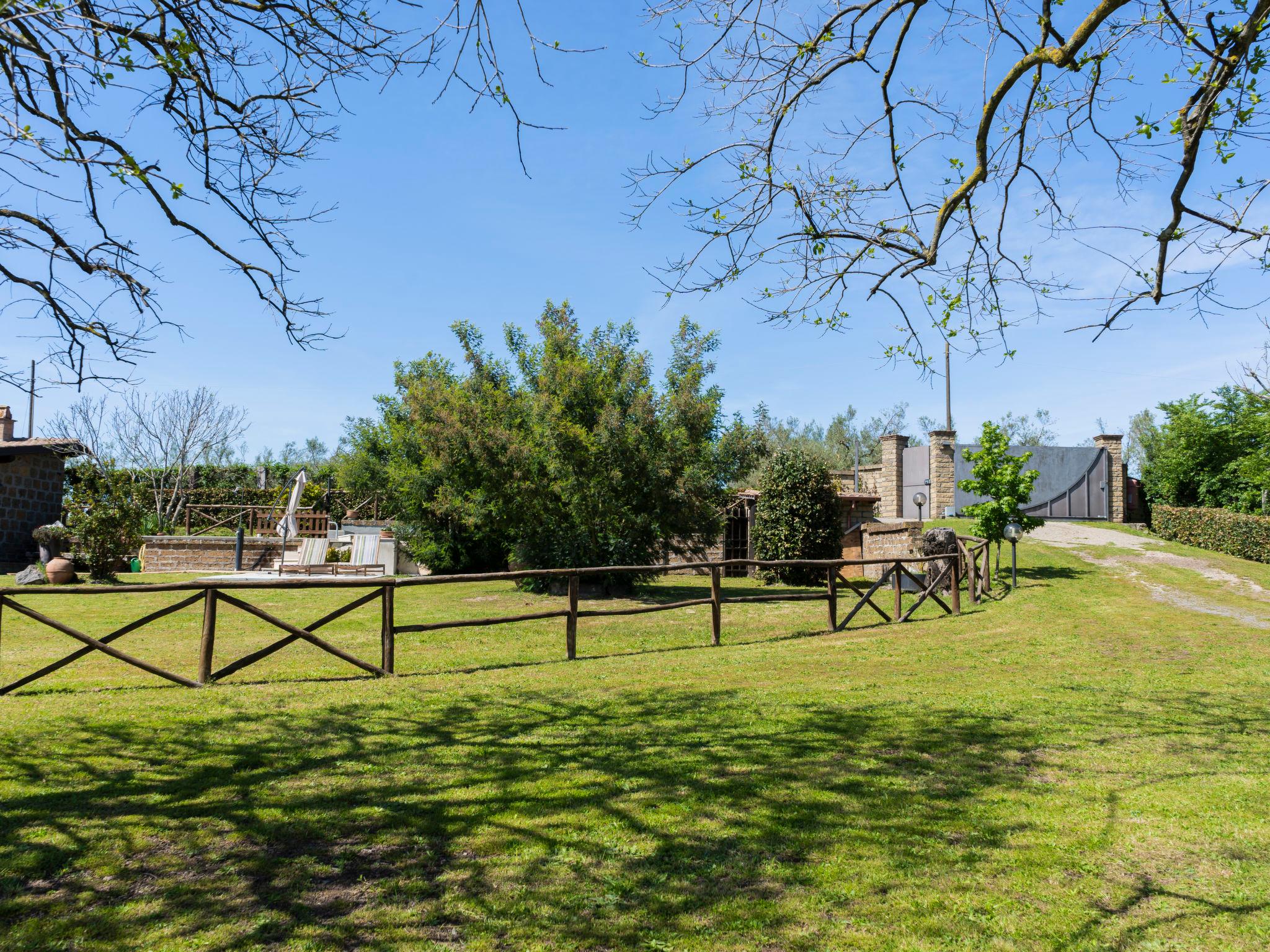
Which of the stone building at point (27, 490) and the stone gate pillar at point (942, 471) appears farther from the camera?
the stone gate pillar at point (942, 471)

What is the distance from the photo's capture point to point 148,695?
7.31m

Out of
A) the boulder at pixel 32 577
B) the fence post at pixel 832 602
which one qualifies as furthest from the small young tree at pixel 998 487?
the boulder at pixel 32 577

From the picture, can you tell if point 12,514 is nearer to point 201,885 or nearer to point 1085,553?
point 201,885

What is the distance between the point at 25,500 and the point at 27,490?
0.85 feet

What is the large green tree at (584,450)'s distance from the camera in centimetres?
1577

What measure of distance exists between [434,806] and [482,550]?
57.0 feet

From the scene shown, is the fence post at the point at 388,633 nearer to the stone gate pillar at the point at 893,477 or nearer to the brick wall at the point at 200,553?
the brick wall at the point at 200,553

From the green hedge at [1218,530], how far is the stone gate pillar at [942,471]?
5.71 metres

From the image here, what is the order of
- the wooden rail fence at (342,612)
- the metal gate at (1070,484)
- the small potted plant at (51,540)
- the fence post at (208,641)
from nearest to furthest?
the wooden rail fence at (342,612) < the fence post at (208,641) < the small potted plant at (51,540) < the metal gate at (1070,484)

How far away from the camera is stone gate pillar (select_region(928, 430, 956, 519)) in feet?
81.1

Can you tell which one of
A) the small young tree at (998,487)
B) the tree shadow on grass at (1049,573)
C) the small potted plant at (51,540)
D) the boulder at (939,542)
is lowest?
the tree shadow on grass at (1049,573)

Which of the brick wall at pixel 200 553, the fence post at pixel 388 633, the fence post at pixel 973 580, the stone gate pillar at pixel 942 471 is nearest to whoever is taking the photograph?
the fence post at pixel 388 633

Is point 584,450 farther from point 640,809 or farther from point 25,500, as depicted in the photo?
point 25,500

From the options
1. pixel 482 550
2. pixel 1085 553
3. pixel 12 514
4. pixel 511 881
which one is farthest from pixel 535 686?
pixel 12 514
